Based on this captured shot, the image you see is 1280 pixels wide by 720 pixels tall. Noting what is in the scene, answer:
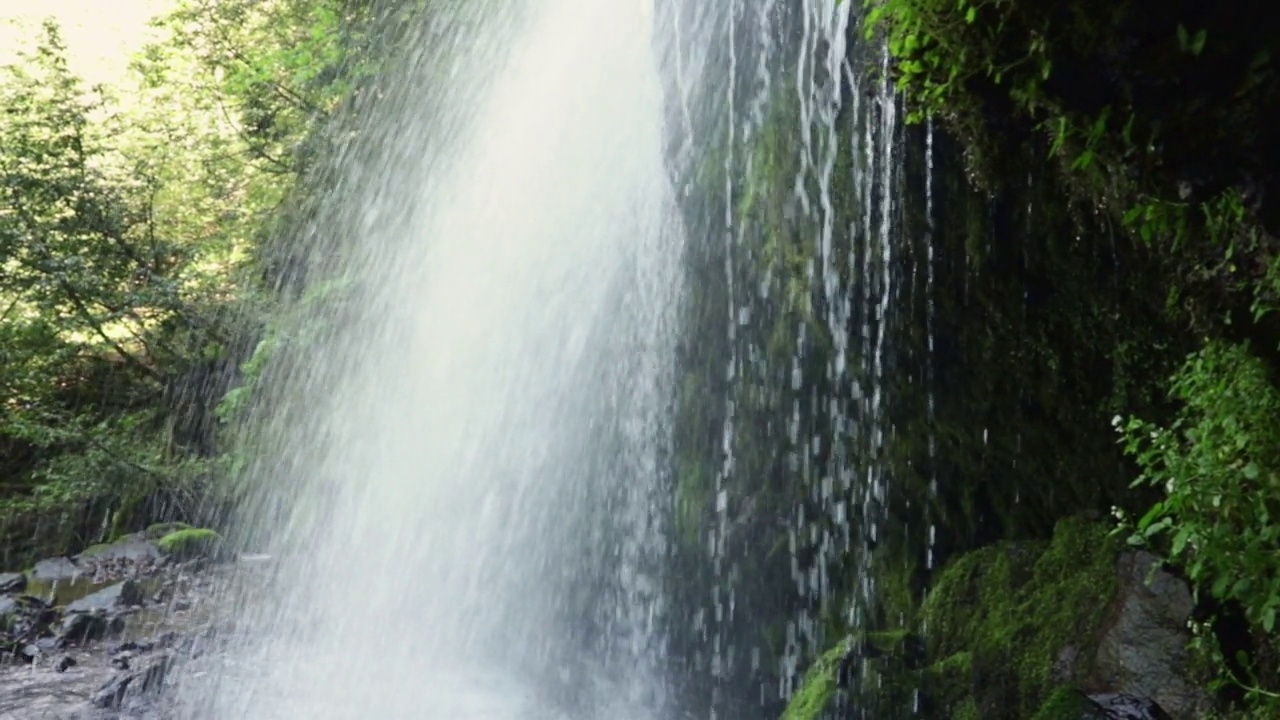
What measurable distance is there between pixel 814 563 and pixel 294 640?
507 centimetres

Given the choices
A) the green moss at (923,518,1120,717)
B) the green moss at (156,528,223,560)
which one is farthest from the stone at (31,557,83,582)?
the green moss at (923,518,1120,717)

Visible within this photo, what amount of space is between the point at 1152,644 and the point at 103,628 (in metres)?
9.36

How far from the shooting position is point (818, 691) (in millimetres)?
4914

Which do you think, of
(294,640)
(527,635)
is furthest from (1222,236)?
(294,640)

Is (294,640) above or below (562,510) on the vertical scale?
below

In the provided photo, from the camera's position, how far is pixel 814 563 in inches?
243

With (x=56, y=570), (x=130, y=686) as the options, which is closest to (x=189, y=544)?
(x=56, y=570)

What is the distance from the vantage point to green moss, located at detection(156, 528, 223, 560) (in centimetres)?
1251

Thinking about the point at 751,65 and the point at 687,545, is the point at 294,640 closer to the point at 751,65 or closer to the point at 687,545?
the point at 687,545

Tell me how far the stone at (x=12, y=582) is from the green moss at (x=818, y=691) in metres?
9.67

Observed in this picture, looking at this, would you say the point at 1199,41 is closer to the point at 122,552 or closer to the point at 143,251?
the point at 122,552

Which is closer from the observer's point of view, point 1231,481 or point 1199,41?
point 1199,41


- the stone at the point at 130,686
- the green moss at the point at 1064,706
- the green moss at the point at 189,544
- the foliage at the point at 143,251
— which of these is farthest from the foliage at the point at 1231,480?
the green moss at the point at 189,544

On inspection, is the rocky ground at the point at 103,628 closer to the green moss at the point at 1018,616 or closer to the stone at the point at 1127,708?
the green moss at the point at 1018,616
